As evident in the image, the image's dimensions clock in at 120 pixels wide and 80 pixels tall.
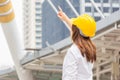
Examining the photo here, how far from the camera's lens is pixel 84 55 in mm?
3596

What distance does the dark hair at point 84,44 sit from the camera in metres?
3.58

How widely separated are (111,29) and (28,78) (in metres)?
11.2

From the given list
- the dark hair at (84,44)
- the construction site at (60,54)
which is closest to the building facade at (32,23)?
the construction site at (60,54)

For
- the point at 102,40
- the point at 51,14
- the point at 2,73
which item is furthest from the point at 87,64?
the point at 51,14

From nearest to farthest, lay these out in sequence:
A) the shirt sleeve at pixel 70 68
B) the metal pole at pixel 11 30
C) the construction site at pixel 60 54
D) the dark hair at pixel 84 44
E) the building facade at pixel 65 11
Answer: the shirt sleeve at pixel 70 68 < the dark hair at pixel 84 44 < the construction site at pixel 60 54 < the metal pole at pixel 11 30 < the building facade at pixel 65 11

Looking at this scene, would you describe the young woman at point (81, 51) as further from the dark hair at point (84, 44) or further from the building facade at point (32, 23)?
the building facade at point (32, 23)

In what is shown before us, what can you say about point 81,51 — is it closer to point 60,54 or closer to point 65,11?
point 60,54

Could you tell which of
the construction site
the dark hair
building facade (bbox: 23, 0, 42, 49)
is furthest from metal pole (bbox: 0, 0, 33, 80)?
building facade (bbox: 23, 0, 42, 49)

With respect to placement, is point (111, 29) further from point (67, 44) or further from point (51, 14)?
point (51, 14)

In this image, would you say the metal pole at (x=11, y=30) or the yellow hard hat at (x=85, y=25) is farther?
the metal pole at (x=11, y=30)

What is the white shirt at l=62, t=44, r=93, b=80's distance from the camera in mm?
3469

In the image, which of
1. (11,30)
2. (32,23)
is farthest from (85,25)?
(32,23)

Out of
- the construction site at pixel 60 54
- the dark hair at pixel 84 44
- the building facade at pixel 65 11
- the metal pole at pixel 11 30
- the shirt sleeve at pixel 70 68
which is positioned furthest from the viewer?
the building facade at pixel 65 11

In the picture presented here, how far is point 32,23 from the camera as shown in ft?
414
